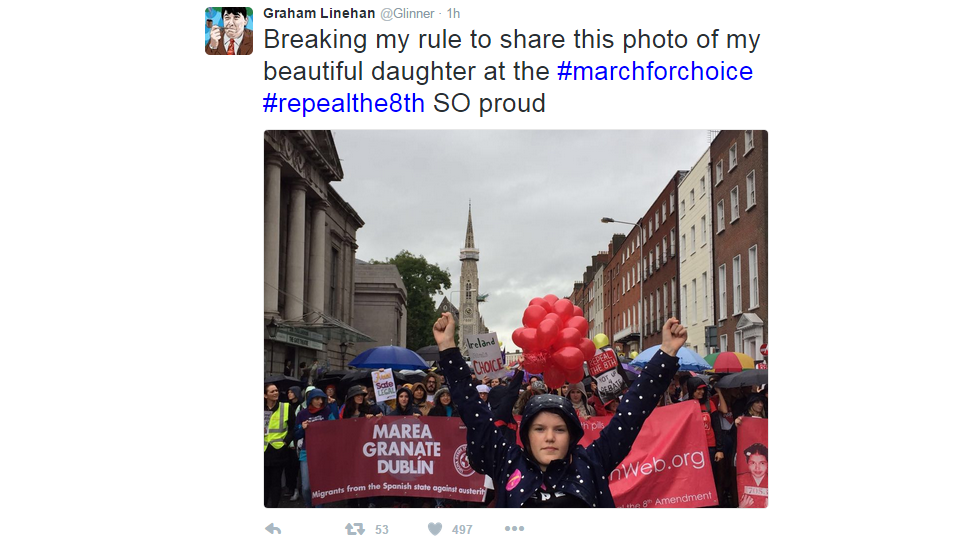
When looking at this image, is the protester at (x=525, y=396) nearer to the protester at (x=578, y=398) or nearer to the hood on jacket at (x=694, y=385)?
the protester at (x=578, y=398)

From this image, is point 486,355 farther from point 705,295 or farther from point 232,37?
point 705,295

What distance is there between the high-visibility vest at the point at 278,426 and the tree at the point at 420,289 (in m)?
54.5

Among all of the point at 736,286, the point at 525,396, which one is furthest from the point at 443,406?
the point at 736,286

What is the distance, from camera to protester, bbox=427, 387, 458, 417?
868 centimetres

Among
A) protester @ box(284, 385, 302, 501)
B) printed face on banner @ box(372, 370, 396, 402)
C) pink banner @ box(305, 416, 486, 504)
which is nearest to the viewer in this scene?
pink banner @ box(305, 416, 486, 504)

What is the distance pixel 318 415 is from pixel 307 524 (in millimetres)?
3980

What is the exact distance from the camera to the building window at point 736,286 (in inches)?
643

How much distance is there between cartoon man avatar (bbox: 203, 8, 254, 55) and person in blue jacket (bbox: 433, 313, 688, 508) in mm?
2405

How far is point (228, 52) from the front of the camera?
523cm

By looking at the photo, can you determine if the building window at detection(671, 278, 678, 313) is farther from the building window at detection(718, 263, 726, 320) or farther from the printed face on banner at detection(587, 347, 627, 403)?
the printed face on banner at detection(587, 347, 627, 403)

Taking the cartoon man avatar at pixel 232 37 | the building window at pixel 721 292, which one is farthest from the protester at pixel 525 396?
the building window at pixel 721 292

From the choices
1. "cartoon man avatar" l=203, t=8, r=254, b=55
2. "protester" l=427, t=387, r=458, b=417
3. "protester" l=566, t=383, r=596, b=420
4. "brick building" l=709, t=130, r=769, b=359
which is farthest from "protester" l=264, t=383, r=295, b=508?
"brick building" l=709, t=130, r=769, b=359

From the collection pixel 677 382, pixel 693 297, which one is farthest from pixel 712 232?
pixel 677 382

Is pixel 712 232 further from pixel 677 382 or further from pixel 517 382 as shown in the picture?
pixel 517 382
